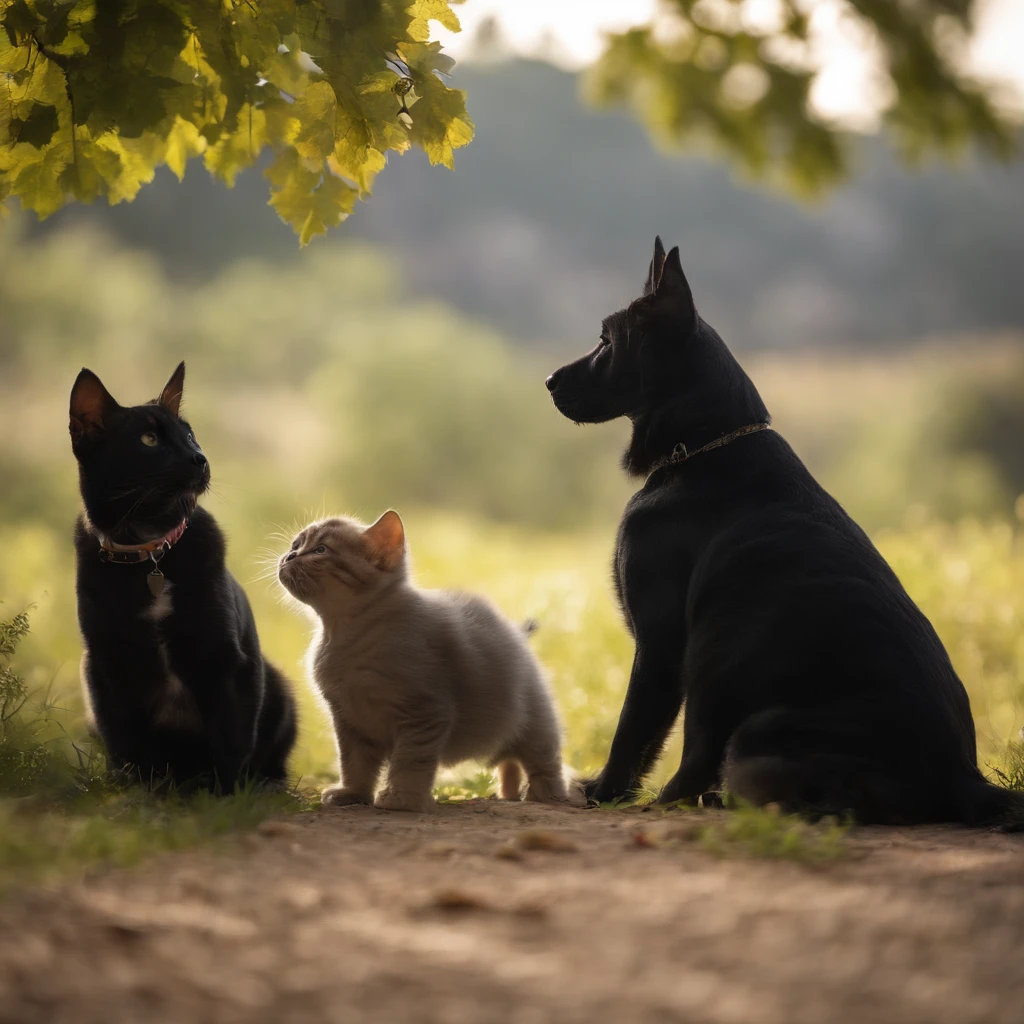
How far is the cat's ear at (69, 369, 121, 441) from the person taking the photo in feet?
12.9

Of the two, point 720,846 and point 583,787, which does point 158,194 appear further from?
point 720,846

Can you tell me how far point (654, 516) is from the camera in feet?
13.0

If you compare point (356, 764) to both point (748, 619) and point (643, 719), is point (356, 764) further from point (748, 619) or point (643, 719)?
point (748, 619)

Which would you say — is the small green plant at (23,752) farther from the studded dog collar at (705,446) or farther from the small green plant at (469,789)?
the studded dog collar at (705,446)

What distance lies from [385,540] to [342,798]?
3.19 feet

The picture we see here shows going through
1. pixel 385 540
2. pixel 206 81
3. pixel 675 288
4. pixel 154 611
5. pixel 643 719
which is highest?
pixel 206 81

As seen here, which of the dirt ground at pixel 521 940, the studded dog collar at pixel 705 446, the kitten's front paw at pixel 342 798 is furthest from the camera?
the studded dog collar at pixel 705 446

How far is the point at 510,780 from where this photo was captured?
14.8ft

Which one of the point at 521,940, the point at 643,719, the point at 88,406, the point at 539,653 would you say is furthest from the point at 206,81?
the point at 539,653

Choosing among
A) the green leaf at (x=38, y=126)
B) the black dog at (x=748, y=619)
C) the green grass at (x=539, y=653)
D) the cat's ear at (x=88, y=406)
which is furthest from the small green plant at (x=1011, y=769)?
the green leaf at (x=38, y=126)

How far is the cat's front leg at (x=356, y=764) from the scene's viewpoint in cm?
398

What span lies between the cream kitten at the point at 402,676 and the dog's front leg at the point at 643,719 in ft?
1.29

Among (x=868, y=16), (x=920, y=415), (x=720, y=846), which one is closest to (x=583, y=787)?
(x=720, y=846)

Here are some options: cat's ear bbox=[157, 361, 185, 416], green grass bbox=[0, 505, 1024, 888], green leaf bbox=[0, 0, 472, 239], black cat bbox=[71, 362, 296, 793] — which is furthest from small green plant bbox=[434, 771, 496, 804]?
green leaf bbox=[0, 0, 472, 239]
